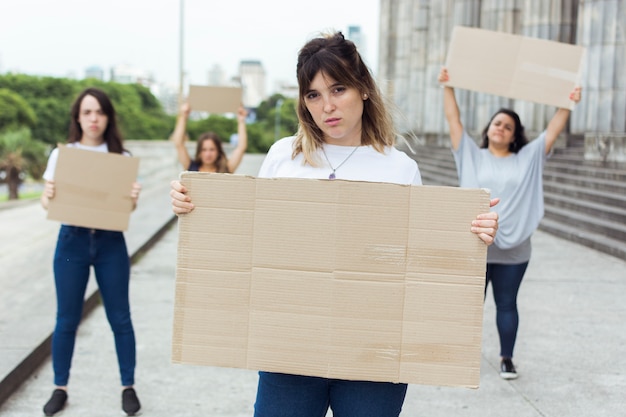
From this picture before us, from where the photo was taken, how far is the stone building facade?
1409 centimetres

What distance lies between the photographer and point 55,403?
16.3ft

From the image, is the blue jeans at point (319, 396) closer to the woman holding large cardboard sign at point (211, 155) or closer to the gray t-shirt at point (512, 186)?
the gray t-shirt at point (512, 186)

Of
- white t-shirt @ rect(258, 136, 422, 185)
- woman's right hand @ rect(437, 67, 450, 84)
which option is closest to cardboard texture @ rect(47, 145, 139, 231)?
woman's right hand @ rect(437, 67, 450, 84)

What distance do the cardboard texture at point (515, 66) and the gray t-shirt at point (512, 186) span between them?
40 centimetres

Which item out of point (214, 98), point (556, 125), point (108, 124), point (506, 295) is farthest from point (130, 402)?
point (214, 98)

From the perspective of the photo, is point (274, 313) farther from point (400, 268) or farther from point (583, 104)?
point (583, 104)

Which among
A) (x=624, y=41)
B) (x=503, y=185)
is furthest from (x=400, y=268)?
(x=624, y=41)

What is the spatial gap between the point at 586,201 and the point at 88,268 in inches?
369

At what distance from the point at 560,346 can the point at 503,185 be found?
5.04 feet

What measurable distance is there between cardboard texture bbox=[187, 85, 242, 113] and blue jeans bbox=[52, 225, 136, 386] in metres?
3.05

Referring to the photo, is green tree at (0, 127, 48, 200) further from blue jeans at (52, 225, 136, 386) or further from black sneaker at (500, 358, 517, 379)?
black sneaker at (500, 358, 517, 379)

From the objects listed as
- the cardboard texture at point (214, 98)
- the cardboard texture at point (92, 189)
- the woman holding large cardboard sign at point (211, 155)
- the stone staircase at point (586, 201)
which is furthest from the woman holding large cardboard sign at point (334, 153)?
the stone staircase at point (586, 201)

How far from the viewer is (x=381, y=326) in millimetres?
2539

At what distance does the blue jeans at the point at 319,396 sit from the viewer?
2.65 m
